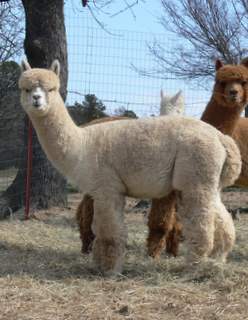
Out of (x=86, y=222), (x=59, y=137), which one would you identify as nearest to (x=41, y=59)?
(x=86, y=222)

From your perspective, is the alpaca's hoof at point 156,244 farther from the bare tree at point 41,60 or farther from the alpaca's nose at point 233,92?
the bare tree at point 41,60

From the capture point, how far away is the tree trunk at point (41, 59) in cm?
894

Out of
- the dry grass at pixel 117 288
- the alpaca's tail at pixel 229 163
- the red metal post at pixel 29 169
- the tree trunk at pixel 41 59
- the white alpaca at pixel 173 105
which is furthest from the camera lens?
the tree trunk at pixel 41 59

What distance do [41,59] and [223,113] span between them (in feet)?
11.8

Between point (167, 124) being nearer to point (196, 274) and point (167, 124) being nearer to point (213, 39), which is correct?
point (196, 274)

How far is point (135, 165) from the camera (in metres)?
5.05

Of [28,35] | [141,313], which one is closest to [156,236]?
[141,313]

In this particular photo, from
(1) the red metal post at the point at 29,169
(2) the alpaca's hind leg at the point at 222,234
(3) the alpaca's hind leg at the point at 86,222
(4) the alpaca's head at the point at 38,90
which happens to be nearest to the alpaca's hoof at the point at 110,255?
(2) the alpaca's hind leg at the point at 222,234

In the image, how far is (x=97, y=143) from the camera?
5.14m

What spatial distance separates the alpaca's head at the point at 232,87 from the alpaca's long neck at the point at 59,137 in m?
1.74

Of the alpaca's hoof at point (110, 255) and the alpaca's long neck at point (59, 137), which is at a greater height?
the alpaca's long neck at point (59, 137)

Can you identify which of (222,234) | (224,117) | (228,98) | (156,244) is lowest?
(156,244)

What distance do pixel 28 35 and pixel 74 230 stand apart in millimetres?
Result: 3098

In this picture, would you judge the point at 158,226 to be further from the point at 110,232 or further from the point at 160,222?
the point at 110,232
